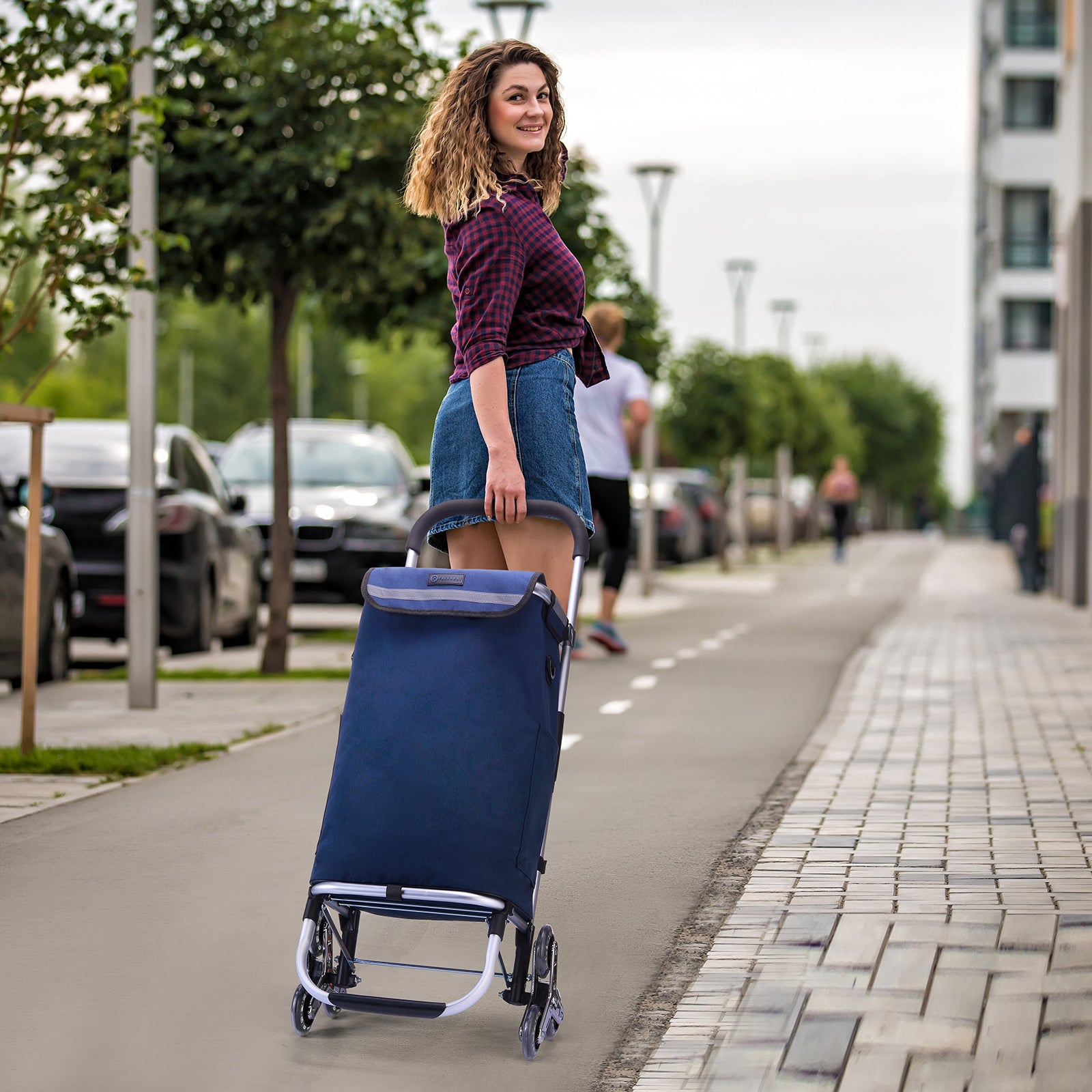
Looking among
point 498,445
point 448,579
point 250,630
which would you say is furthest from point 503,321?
point 250,630

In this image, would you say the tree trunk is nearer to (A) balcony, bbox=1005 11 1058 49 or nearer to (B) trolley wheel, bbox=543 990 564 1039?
(B) trolley wheel, bbox=543 990 564 1039

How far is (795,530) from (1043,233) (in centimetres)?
1187

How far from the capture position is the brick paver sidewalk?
12.3 ft

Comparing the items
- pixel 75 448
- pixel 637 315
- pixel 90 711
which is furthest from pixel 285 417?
pixel 637 315

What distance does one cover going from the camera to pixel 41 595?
10867 millimetres

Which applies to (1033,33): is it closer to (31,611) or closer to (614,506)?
(614,506)

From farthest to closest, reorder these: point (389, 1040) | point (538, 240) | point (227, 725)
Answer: point (227, 725) < point (538, 240) < point (389, 1040)

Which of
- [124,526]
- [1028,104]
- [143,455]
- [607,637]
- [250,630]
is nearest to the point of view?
[143,455]

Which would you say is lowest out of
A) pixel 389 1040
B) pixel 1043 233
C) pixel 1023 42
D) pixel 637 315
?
pixel 389 1040

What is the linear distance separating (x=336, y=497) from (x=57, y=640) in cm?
480

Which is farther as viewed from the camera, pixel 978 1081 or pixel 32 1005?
pixel 32 1005

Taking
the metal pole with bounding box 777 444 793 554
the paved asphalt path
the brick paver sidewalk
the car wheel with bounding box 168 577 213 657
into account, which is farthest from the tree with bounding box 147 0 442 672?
the metal pole with bounding box 777 444 793 554

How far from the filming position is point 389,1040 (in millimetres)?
3986

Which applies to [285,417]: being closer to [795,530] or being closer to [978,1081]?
[978,1081]
